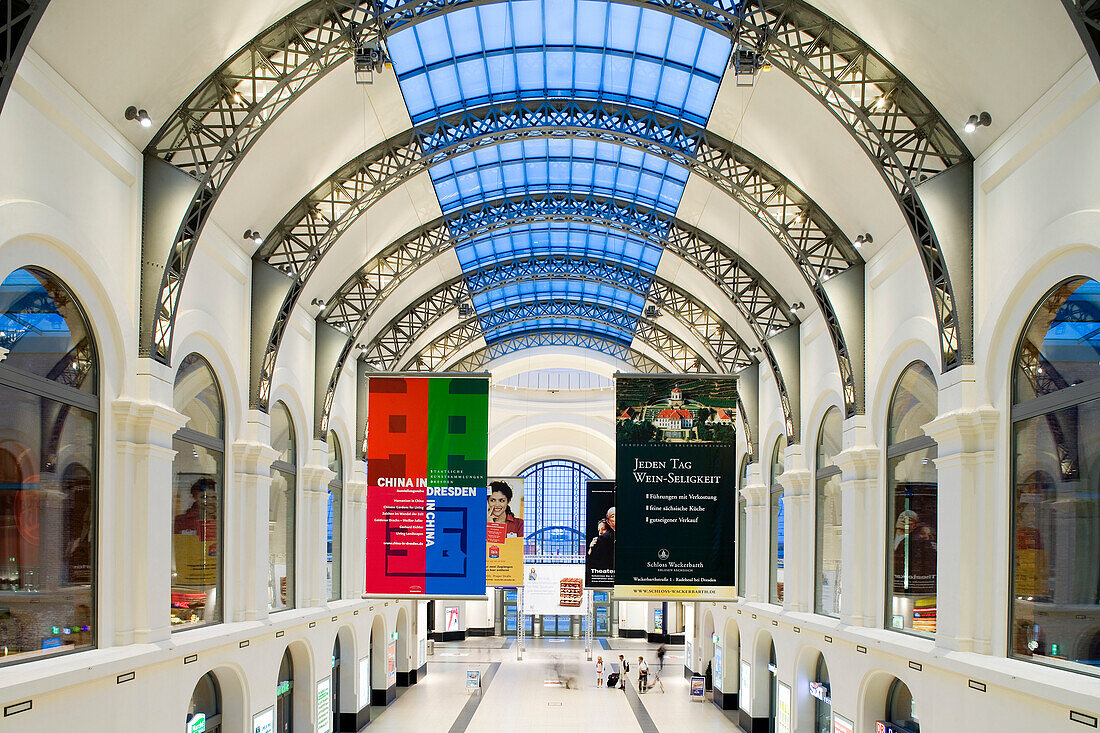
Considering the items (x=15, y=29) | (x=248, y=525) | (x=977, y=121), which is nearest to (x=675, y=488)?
(x=977, y=121)

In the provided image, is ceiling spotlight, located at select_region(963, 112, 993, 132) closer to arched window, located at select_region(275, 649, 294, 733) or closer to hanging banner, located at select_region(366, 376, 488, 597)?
hanging banner, located at select_region(366, 376, 488, 597)

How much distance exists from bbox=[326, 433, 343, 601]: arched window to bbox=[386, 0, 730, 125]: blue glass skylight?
14.3 m

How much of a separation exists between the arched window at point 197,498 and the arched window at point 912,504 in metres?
16.0

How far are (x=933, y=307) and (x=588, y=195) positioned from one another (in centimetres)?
1590

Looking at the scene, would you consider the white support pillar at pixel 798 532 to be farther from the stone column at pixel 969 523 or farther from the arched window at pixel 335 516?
the arched window at pixel 335 516

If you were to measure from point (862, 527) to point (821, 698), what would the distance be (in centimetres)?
645

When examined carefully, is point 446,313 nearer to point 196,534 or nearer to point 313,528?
point 313,528

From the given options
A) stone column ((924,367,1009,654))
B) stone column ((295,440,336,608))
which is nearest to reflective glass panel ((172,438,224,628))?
stone column ((295,440,336,608))

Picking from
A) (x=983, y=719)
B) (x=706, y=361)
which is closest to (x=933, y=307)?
(x=983, y=719)

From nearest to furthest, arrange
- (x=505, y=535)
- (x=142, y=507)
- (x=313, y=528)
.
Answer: (x=142, y=507)
(x=313, y=528)
(x=505, y=535)

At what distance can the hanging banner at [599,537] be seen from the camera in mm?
Answer: 35000

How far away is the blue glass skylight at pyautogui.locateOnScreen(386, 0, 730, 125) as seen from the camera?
76.7 feet

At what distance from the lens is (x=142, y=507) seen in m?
18.1

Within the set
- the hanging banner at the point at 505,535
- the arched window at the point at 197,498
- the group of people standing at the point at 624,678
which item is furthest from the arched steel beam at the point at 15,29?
the group of people standing at the point at 624,678
